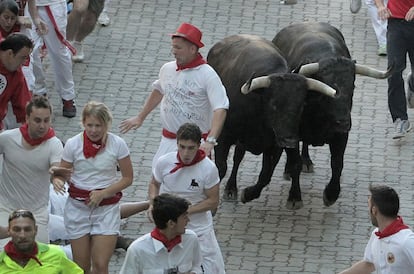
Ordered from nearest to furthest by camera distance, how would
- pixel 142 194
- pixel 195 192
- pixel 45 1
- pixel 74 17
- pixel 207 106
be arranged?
pixel 195 192
pixel 207 106
pixel 142 194
pixel 45 1
pixel 74 17

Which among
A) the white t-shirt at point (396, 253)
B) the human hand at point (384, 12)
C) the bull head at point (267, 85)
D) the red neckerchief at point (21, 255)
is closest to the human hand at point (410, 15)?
the human hand at point (384, 12)

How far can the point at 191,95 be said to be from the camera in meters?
13.9

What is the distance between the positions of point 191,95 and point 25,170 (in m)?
1.92

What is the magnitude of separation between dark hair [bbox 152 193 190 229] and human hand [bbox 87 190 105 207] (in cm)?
160

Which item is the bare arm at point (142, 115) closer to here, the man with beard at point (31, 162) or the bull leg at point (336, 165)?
the man with beard at point (31, 162)

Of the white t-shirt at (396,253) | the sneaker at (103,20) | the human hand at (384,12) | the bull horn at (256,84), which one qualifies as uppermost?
the white t-shirt at (396,253)

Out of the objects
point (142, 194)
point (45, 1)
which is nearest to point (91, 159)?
point (142, 194)

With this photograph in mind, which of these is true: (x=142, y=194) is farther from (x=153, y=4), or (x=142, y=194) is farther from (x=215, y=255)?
(x=153, y=4)

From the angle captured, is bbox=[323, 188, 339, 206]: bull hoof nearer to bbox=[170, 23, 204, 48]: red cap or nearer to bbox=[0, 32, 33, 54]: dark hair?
bbox=[170, 23, 204, 48]: red cap

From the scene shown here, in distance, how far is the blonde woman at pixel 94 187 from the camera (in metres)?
12.6

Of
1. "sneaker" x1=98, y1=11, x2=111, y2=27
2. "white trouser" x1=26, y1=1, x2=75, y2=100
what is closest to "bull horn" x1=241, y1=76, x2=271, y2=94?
"white trouser" x1=26, y1=1, x2=75, y2=100

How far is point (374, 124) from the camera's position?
1792cm

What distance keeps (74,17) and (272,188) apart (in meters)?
4.29

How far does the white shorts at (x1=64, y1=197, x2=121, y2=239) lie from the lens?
41.7 ft
